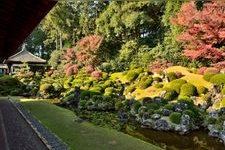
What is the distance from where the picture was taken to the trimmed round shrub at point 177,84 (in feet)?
71.6

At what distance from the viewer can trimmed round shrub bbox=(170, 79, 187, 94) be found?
2183 centimetres

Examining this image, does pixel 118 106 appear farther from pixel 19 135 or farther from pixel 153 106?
pixel 19 135

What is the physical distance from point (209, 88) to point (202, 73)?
131 inches

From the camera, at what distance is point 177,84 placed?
2212 centimetres

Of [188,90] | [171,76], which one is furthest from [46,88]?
[188,90]

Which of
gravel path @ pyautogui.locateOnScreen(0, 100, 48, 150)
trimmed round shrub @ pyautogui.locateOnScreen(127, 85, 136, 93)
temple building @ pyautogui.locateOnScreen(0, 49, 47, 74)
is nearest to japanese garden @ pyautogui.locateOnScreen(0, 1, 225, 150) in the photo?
trimmed round shrub @ pyautogui.locateOnScreen(127, 85, 136, 93)

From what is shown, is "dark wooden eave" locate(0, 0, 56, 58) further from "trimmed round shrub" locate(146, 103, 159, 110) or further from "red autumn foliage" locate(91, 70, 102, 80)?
"red autumn foliage" locate(91, 70, 102, 80)

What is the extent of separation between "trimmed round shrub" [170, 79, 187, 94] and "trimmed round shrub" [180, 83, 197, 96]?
1.66ft

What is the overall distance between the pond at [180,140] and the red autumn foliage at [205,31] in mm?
10278

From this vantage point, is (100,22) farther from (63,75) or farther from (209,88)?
(209,88)

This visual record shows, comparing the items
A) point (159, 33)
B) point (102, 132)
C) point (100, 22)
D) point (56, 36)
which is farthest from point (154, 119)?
point (56, 36)

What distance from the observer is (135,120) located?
18406mm

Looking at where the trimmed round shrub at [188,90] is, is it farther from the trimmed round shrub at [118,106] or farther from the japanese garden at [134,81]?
the trimmed round shrub at [118,106]

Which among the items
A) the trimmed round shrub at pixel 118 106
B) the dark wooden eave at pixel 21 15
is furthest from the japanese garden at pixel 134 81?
the dark wooden eave at pixel 21 15
